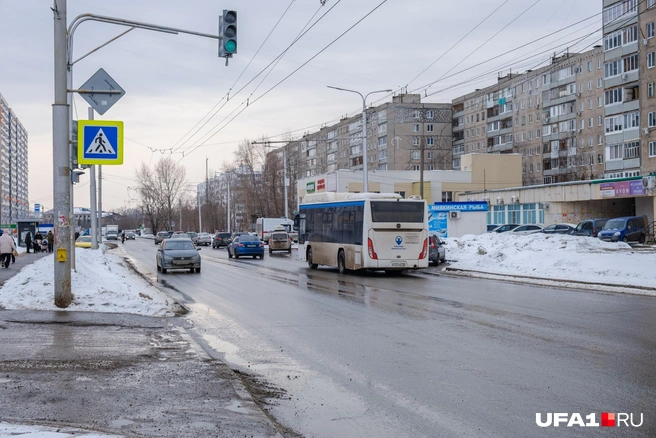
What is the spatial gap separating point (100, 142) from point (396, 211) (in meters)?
13.7

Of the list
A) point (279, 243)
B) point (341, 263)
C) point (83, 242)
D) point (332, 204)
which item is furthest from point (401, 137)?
point (341, 263)

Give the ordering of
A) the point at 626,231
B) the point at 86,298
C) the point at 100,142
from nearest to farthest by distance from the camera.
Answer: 1. the point at 100,142
2. the point at 86,298
3. the point at 626,231

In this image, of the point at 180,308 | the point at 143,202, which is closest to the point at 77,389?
the point at 180,308

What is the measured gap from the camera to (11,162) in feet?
557

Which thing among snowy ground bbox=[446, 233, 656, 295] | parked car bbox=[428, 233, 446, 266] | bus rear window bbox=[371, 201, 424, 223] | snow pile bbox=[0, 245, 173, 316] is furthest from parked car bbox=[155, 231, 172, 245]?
snow pile bbox=[0, 245, 173, 316]

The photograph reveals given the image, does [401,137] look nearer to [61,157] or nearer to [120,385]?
[61,157]

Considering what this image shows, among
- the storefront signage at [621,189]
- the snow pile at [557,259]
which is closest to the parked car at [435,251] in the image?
the snow pile at [557,259]

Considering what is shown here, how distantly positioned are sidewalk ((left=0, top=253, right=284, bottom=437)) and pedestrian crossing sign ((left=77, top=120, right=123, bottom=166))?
11.5ft

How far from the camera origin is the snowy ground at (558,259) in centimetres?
2128

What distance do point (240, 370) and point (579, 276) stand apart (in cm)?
1655

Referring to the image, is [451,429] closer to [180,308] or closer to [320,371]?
[320,371]

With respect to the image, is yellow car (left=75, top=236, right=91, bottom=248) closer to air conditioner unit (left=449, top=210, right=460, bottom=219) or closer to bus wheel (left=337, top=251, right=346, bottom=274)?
air conditioner unit (left=449, top=210, right=460, bottom=219)

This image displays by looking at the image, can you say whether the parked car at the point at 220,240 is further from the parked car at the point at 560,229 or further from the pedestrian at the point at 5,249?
the pedestrian at the point at 5,249

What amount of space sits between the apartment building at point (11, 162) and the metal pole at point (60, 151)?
138 metres
